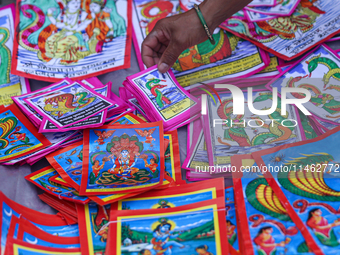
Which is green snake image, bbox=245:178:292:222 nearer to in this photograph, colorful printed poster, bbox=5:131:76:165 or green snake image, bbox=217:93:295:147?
green snake image, bbox=217:93:295:147

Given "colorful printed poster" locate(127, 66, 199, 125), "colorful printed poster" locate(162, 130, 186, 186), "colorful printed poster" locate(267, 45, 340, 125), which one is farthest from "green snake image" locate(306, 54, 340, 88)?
"colorful printed poster" locate(162, 130, 186, 186)

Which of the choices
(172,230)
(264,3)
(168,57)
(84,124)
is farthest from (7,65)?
(264,3)

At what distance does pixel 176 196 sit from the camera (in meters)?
0.75

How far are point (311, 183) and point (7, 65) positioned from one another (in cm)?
112

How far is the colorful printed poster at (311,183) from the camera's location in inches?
24.6

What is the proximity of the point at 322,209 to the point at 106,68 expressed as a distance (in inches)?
33.2

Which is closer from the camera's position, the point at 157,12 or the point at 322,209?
the point at 322,209

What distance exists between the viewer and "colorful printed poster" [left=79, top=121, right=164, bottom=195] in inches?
30.0

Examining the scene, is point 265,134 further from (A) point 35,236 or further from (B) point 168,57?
(A) point 35,236

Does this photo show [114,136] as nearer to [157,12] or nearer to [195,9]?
[195,9]

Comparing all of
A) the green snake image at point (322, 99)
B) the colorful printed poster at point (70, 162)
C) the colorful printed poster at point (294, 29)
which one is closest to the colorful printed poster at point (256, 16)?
the colorful printed poster at point (294, 29)

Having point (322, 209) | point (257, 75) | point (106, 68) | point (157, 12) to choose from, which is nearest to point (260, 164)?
point (322, 209)

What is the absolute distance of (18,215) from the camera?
0.69 meters

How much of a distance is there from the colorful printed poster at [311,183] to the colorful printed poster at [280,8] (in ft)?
1.72
